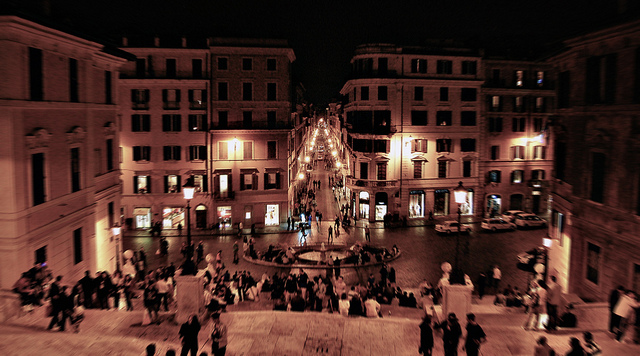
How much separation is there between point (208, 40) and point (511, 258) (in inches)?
1187

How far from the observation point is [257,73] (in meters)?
40.5

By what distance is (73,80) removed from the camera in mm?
20094

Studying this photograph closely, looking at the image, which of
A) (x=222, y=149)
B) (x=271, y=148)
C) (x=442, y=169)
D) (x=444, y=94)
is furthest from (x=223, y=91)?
(x=442, y=169)

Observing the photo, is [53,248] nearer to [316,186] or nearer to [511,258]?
[511,258]

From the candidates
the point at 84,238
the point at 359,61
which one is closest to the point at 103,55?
the point at 84,238

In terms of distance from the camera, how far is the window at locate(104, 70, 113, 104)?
2391 cm

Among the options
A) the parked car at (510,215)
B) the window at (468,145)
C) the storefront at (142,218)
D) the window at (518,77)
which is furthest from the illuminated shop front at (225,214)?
the window at (518,77)

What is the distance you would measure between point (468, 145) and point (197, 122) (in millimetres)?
26114

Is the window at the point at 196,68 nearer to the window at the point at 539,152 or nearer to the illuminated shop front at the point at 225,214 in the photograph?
the illuminated shop front at the point at 225,214

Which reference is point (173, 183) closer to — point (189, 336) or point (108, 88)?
point (108, 88)

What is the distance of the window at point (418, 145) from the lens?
4362 cm

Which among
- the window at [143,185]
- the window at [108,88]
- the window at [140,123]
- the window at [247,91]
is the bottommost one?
the window at [143,185]

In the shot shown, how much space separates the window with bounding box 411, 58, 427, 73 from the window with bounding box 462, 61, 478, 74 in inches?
158

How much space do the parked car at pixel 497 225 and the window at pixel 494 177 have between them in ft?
23.4
